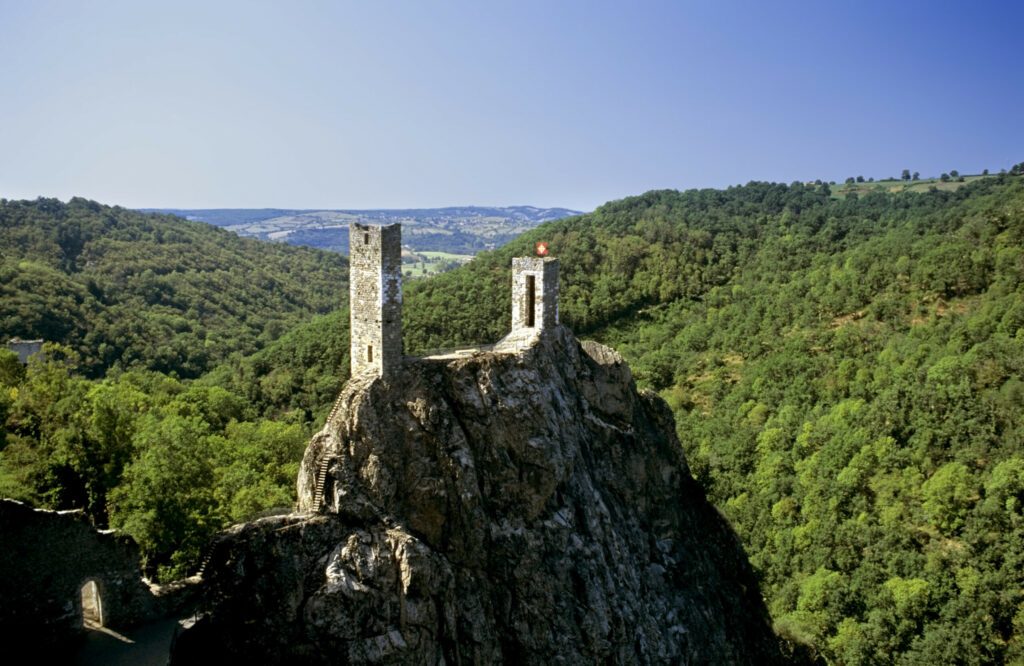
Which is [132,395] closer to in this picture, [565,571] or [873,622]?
[565,571]

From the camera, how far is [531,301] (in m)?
26.0

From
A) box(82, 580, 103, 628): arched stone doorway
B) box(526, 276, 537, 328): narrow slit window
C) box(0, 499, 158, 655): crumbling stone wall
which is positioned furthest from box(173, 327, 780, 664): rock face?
box(82, 580, 103, 628): arched stone doorway

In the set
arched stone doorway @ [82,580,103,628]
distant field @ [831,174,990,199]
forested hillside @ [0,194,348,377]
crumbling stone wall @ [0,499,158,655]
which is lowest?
arched stone doorway @ [82,580,103,628]

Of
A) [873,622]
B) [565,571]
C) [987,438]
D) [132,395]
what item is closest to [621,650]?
[565,571]

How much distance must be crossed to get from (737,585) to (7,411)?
34464mm

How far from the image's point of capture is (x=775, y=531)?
155 feet

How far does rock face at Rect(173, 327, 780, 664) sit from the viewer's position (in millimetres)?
A: 16297

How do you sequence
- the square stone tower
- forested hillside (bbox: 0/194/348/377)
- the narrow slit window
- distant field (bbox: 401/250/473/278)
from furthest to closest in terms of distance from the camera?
distant field (bbox: 401/250/473/278), forested hillside (bbox: 0/194/348/377), the narrow slit window, the square stone tower

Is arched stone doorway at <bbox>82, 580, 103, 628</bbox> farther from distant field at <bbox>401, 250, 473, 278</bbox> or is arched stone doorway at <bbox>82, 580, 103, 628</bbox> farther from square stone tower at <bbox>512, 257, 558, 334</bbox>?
distant field at <bbox>401, 250, 473, 278</bbox>

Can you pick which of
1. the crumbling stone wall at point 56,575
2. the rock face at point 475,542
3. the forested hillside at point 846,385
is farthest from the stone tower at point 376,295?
the forested hillside at point 846,385

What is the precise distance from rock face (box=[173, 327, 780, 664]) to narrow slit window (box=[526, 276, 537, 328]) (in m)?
0.91

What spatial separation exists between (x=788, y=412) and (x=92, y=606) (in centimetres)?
4965

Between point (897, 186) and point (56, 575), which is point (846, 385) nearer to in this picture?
point (56, 575)

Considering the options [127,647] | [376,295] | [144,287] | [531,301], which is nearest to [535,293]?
[531,301]
